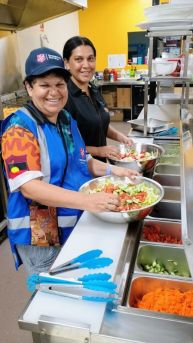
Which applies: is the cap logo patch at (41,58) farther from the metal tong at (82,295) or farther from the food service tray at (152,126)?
the food service tray at (152,126)

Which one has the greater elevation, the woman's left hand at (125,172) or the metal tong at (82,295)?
the woman's left hand at (125,172)

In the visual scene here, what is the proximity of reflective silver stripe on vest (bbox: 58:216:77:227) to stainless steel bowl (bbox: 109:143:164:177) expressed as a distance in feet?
1.93

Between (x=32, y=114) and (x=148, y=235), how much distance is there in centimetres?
77

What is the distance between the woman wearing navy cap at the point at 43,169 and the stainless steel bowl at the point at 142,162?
413mm

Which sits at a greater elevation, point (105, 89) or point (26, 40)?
point (26, 40)

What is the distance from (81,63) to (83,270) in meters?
1.44

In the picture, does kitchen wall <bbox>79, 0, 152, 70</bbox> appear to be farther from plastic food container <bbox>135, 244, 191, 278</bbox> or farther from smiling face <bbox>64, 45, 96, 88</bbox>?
plastic food container <bbox>135, 244, 191, 278</bbox>

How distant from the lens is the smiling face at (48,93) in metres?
1.30

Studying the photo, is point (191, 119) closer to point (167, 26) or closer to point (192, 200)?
point (167, 26)

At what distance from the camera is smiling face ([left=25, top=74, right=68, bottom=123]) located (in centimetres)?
130

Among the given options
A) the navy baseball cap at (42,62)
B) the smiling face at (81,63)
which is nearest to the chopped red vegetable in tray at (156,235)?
the navy baseball cap at (42,62)

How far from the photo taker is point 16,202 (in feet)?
4.35

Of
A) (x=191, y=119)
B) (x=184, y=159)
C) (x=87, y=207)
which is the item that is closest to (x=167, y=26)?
(x=191, y=119)

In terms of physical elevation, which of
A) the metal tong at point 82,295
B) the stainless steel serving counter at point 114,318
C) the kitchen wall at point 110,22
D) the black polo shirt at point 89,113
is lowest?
the stainless steel serving counter at point 114,318
